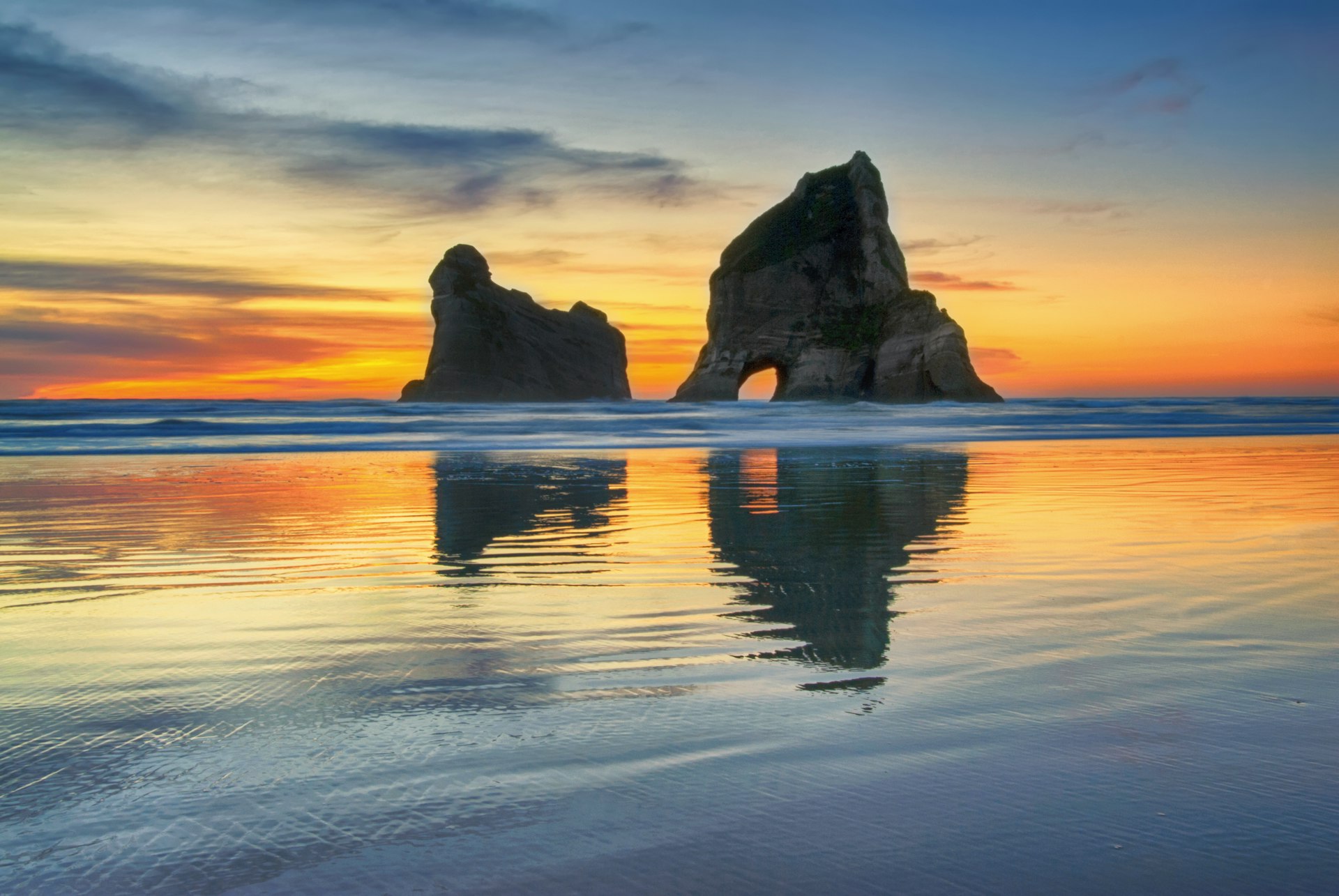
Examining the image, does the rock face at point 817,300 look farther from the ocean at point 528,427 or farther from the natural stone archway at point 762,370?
the ocean at point 528,427

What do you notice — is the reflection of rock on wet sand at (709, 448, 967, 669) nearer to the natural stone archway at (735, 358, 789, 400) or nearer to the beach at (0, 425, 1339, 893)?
the beach at (0, 425, 1339, 893)

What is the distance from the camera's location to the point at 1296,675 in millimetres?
2869

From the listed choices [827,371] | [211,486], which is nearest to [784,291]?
[827,371]

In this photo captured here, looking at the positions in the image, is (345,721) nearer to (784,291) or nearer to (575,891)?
(575,891)

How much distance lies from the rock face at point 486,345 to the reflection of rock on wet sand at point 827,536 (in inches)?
3485

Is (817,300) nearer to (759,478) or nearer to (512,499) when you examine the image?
(759,478)

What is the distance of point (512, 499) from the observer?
8516mm

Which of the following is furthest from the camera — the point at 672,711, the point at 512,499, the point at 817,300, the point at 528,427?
the point at 817,300

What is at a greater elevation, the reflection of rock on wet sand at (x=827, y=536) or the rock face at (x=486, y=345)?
the rock face at (x=486, y=345)

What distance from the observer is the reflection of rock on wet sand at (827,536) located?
3.54 metres

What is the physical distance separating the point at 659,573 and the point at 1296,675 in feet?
9.09

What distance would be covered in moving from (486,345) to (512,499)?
95419 millimetres

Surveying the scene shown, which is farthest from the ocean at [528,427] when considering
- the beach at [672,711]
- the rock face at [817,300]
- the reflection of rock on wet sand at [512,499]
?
the rock face at [817,300]

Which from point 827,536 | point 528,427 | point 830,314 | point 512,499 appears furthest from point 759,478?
point 830,314
